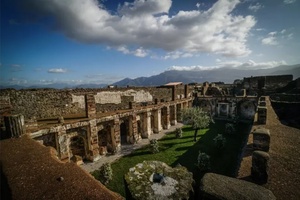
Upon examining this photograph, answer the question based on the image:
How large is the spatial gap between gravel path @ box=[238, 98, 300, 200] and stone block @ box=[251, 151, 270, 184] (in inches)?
8.9

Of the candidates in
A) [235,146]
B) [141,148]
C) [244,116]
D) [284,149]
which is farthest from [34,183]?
[244,116]

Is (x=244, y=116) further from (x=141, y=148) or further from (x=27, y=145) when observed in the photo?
(x=27, y=145)

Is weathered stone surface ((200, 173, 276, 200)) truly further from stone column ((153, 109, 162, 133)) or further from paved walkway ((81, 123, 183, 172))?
stone column ((153, 109, 162, 133))

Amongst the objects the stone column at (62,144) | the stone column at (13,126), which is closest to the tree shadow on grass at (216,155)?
the stone column at (62,144)

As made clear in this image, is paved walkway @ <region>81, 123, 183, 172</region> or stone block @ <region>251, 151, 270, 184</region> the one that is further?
paved walkway @ <region>81, 123, 183, 172</region>

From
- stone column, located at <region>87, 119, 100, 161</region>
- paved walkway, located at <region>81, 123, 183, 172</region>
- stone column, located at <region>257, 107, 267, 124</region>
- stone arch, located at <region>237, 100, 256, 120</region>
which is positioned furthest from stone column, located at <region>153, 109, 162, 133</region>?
stone arch, located at <region>237, 100, 256, 120</region>

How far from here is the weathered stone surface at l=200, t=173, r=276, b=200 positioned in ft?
8.14

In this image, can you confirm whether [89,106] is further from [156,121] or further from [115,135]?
[156,121]

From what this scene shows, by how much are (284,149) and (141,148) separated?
45.1ft

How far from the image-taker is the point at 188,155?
17.6m

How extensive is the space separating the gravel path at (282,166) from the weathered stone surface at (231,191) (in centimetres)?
399

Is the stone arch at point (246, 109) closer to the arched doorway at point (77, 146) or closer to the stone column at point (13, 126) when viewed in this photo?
the arched doorway at point (77, 146)

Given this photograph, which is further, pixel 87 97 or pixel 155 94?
pixel 155 94

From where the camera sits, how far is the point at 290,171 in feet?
23.2
